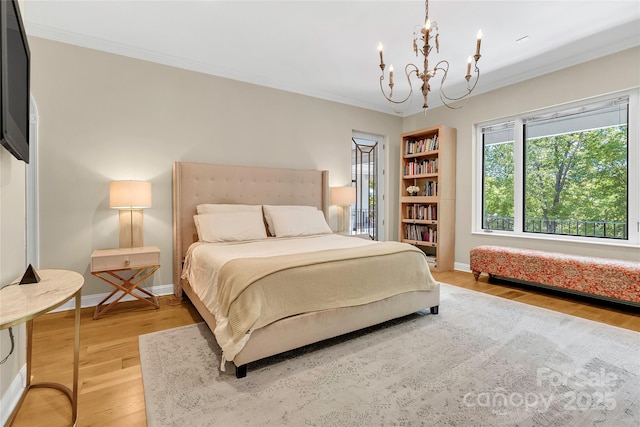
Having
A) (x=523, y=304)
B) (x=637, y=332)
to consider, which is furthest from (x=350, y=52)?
(x=637, y=332)

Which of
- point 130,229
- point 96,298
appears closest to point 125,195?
point 130,229

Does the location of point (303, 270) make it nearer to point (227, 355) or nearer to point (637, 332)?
point (227, 355)

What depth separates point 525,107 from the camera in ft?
13.6

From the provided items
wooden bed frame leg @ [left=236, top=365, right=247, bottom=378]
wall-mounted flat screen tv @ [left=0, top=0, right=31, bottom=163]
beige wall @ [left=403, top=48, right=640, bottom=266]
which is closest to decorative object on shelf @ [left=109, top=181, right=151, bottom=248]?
wall-mounted flat screen tv @ [left=0, top=0, right=31, bottom=163]

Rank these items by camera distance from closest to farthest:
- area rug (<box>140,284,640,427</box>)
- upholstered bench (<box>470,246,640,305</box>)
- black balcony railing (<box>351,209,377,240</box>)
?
area rug (<box>140,284,640,427</box>)
upholstered bench (<box>470,246,640,305</box>)
black balcony railing (<box>351,209,377,240</box>)

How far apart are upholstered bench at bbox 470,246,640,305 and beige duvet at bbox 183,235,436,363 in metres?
1.72

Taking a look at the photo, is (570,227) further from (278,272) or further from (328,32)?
(278,272)

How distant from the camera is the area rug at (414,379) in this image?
5.05 ft

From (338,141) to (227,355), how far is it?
12.5ft

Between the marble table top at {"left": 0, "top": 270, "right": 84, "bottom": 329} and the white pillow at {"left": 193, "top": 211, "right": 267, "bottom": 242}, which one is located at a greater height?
the white pillow at {"left": 193, "top": 211, "right": 267, "bottom": 242}

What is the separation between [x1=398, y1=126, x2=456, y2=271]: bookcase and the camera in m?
4.82

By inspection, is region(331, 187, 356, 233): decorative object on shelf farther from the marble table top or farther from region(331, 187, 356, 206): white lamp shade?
the marble table top

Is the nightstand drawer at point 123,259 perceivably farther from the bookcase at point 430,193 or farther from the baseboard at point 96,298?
the bookcase at point 430,193

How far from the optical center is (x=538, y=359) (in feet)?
6.86
